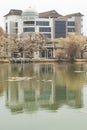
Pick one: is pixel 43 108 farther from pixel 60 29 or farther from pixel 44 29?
pixel 60 29

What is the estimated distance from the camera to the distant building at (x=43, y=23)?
103 metres

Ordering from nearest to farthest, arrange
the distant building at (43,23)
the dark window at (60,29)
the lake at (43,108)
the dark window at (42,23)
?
1. the lake at (43,108)
2. the distant building at (43,23)
3. the dark window at (42,23)
4. the dark window at (60,29)

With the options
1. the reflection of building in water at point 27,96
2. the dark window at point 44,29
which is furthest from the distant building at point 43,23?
the reflection of building in water at point 27,96

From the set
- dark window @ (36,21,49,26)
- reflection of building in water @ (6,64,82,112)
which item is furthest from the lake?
dark window @ (36,21,49,26)

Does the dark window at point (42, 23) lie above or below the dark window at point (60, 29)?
above

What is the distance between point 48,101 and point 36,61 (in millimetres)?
56315

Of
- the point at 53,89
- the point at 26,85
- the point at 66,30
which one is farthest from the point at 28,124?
the point at 66,30

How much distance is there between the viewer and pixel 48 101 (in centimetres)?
1972

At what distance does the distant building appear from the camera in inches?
4053

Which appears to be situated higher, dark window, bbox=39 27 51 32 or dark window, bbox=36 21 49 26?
dark window, bbox=36 21 49 26

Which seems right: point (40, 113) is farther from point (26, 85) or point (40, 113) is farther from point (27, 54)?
point (27, 54)

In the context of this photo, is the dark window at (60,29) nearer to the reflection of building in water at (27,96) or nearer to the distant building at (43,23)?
the distant building at (43,23)

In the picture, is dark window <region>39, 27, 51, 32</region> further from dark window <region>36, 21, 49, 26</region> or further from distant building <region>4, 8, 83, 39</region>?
dark window <region>36, 21, 49, 26</region>

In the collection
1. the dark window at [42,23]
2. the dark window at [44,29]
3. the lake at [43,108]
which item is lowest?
the lake at [43,108]
